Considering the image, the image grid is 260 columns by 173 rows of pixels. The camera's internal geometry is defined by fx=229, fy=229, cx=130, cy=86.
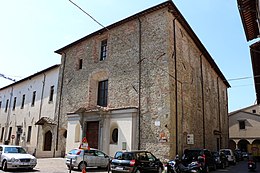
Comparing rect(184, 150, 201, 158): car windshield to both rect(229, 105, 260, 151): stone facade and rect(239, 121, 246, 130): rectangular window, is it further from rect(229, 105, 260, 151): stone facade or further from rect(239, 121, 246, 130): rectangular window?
rect(239, 121, 246, 130): rectangular window

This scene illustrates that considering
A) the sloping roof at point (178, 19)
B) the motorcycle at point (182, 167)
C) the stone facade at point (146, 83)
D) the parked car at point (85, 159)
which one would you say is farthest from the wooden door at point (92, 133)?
the sloping roof at point (178, 19)

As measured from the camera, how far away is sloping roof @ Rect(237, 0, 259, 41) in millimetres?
8157

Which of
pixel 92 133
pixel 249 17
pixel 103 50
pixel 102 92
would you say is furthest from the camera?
pixel 103 50

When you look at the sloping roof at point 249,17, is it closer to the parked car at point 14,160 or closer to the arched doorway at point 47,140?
the parked car at point 14,160

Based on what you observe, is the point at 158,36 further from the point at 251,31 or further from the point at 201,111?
the point at 201,111

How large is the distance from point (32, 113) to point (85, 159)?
1644 centimetres

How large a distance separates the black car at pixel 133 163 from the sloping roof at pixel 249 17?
7229mm

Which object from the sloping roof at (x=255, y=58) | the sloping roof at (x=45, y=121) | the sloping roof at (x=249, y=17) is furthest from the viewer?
the sloping roof at (x=45, y=121)

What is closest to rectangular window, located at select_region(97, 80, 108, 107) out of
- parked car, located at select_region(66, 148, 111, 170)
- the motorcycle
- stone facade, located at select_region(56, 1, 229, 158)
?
stone facade, located at select_region(56, 1, 229, 158)

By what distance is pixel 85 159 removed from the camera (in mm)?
13039

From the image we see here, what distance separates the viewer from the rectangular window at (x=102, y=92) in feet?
63.5

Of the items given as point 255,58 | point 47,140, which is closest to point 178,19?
point 255,58

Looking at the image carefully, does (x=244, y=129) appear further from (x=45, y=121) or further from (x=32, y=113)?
(x=32, y=113)

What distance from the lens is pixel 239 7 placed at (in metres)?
8.09
